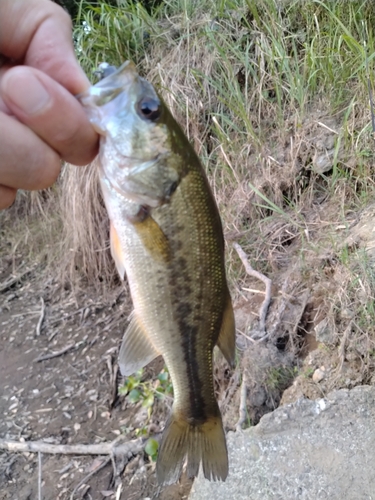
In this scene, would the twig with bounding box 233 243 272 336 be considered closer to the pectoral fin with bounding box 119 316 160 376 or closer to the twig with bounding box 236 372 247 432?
the twig with bounding box 236 372 247 432

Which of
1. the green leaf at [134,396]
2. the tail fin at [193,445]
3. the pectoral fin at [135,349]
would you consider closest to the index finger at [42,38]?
the pectoral fin at [135,349]

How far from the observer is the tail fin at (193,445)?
5.31 feet

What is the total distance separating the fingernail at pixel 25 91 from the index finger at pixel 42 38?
0.59ft

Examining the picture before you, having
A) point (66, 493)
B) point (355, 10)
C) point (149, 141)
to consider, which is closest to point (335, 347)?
point (149, 141)

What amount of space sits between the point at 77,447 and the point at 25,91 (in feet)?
8.87

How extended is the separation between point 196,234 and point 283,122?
243cm

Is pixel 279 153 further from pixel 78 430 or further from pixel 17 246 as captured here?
pixel 17 246

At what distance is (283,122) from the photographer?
353 cm

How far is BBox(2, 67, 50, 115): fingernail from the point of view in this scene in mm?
1074

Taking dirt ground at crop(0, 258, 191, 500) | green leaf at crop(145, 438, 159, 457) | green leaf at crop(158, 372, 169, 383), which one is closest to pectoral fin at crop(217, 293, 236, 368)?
dirt ground at crop(0, 258, 191, 500)

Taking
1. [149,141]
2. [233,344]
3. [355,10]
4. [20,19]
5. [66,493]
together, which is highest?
[20,19]

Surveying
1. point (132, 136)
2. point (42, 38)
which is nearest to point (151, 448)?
point (132, 136)

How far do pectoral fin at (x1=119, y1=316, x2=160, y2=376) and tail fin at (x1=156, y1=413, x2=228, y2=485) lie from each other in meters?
0.26

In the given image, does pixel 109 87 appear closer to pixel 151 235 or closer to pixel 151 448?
pixel 151 235
